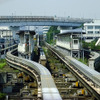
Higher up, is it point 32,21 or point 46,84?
point 32,21

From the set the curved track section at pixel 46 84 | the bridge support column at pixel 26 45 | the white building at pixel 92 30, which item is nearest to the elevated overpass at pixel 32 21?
the white building at pixel 92 30

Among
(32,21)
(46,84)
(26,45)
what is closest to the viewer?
(46,84)

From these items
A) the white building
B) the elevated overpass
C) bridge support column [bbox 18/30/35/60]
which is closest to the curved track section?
bridge support column [bbox 18/30/35/60]

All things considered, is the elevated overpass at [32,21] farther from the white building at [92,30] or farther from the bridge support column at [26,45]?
the bridge support column at [26,45]

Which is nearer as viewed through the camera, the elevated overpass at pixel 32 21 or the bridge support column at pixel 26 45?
the bridge support column at pixel 26 45

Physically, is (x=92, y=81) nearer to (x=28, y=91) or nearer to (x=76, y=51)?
(x=28, y=91)

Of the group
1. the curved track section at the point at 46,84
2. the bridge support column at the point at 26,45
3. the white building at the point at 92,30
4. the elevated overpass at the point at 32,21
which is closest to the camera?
the curved track section at the point at 46,84

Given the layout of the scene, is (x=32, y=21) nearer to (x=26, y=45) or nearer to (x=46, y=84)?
(x=26, y=45)

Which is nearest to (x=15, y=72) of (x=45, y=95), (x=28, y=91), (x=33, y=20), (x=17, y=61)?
(x=17, y=61)

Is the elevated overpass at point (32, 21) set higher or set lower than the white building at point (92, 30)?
higher

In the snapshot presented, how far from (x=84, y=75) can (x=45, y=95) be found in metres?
6.98

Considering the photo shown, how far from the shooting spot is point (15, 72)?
23.7 metres

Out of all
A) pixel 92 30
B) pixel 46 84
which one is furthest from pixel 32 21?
pixel 46 84

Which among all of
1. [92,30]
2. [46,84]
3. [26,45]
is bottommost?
[92,30]
